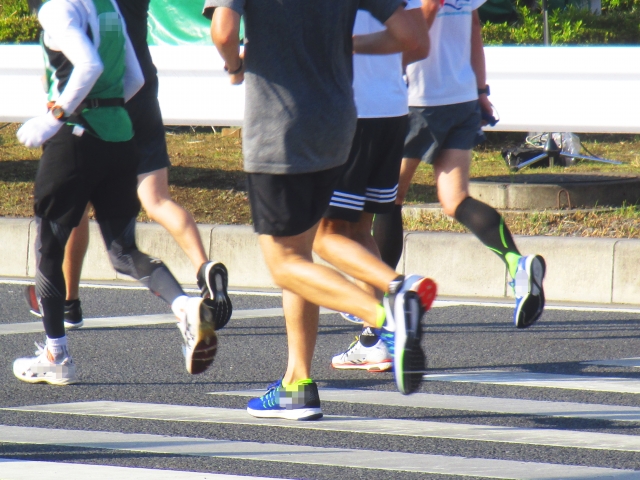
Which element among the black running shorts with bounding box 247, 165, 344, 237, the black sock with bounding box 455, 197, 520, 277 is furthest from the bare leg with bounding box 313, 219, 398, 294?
the black sock with bounding box 455, 197, 520, 277

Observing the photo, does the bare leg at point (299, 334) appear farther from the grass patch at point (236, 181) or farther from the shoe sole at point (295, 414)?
the grass patch at point (236, 181)

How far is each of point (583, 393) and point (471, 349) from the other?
105 centimetres

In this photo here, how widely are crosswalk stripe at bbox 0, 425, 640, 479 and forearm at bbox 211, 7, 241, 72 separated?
1216 mm

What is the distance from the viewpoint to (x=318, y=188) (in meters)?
4.11

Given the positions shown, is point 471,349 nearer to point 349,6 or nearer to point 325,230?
point 325,230

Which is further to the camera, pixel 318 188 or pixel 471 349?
pixel 471 349

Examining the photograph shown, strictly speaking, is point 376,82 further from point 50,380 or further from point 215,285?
point 50,380

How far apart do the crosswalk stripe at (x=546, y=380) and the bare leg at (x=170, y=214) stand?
1.38 m

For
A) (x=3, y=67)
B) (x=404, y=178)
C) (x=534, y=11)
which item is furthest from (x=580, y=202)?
(x=534, y=11)

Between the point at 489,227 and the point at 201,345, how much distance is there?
5.26 feet

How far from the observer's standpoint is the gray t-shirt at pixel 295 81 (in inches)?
153

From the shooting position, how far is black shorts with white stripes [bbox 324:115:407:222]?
4684 mm

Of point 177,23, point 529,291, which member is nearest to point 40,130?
point 529,291

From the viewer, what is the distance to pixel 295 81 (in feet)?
13.0
